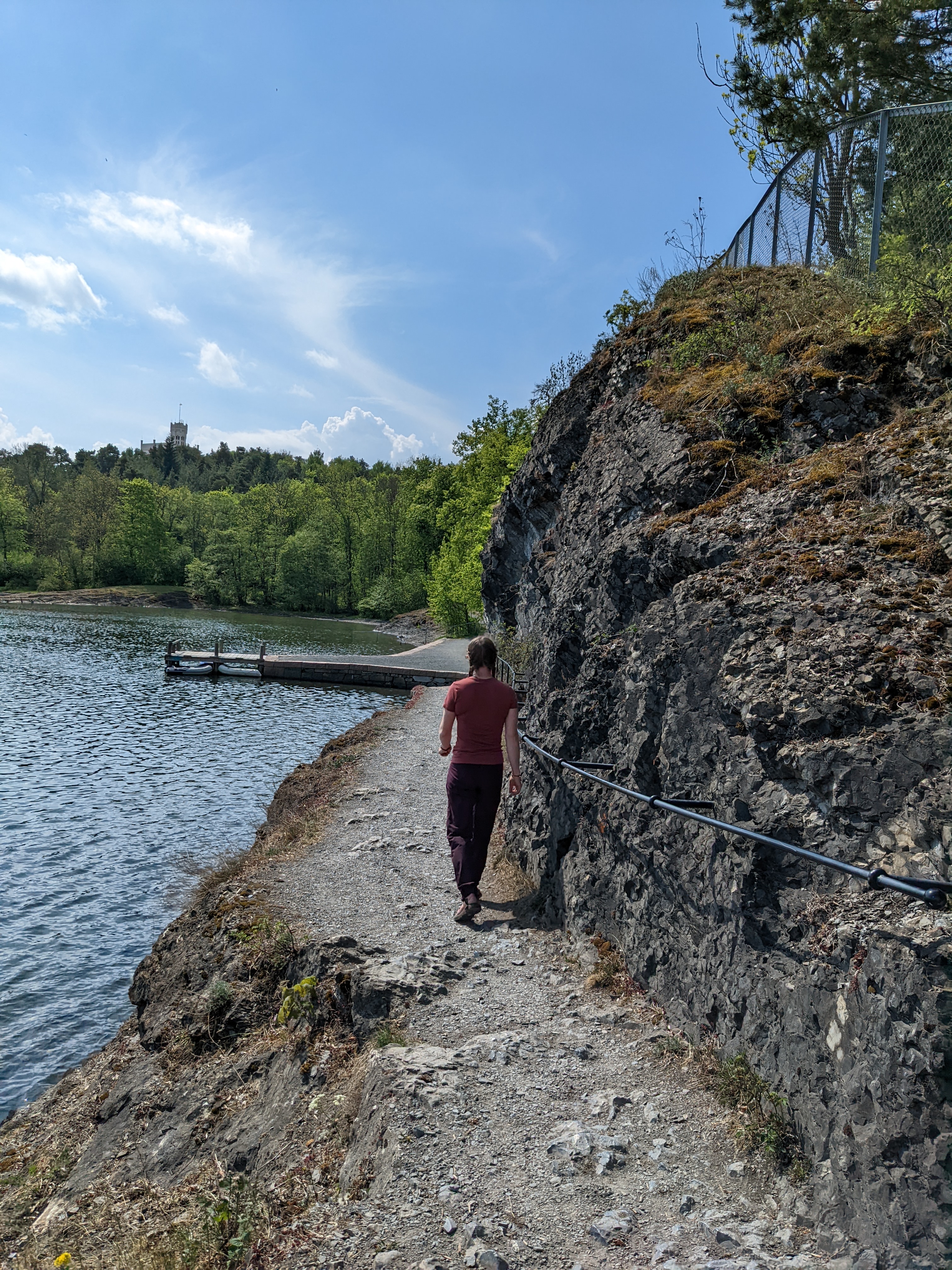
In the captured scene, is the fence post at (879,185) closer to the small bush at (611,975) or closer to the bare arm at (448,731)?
the bare arm at (448,731)

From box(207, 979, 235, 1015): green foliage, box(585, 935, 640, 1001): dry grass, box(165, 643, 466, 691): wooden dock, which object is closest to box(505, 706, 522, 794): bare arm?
box(585, 935, 640, 1001): dry grass

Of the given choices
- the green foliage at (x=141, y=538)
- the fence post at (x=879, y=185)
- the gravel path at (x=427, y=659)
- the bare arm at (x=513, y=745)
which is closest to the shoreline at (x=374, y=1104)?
the bare arm at (x=513, y=745)

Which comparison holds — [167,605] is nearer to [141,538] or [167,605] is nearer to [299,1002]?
[141,538]

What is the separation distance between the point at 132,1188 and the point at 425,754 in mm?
11504

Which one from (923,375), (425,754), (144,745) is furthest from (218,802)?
(923,375)

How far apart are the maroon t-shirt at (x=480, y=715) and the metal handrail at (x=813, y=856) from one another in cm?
105

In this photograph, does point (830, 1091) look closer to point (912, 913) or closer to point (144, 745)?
point (912, 913)

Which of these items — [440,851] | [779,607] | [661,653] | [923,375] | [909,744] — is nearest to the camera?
[909,744]

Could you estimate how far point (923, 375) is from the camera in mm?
5980

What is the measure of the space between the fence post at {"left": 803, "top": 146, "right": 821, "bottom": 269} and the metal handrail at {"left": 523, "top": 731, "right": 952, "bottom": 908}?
7726 millimetres

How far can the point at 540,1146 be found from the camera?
3.77 meters

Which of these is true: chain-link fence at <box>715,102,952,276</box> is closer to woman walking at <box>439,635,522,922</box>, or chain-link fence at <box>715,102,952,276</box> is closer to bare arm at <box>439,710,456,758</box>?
woman walking at <box>439,635,522,922</box>

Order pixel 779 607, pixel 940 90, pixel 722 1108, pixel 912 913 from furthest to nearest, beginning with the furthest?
pixel 940 90 < pixel 779 607 < pixel 722 1108 < pixel 912 913

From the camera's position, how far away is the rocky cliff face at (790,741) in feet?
9.51
